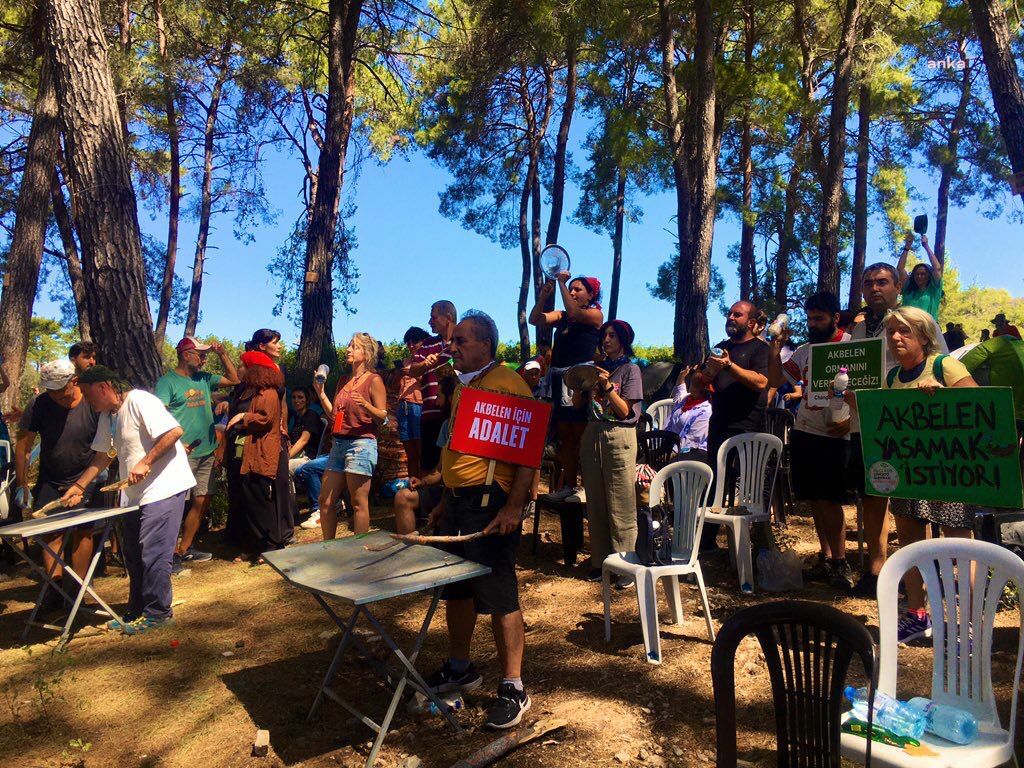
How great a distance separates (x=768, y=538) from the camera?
4945 mm

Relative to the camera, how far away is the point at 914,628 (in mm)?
3631

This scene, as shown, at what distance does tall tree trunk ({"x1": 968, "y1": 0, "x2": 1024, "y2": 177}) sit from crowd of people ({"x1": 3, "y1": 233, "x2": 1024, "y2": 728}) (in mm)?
1777

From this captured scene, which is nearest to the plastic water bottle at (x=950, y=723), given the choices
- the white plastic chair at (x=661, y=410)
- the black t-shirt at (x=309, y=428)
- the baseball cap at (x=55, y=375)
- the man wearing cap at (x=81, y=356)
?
the baseball cap at (x=55, y=375)

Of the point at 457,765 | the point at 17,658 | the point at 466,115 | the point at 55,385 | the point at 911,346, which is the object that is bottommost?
the point at 17,658

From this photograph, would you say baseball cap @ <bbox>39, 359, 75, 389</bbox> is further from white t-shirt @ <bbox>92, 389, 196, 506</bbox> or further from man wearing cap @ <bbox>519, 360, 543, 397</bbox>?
man wearing cap @ <bbox>519, 360, 543, 397</bbox>

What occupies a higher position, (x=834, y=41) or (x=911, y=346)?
(x=834, y=41)

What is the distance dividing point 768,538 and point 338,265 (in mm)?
19057

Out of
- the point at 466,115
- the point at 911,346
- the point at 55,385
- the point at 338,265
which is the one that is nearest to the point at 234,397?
the point at 55,385

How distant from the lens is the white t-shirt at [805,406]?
185 inches

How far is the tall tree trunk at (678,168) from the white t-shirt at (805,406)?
5048 mm

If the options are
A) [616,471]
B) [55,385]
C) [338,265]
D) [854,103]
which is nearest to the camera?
[616,471]

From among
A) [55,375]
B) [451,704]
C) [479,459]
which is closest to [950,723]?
[479,459]

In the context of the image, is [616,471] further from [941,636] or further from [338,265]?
[338,265]

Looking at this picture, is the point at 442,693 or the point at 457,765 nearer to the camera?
the point at 457,765
